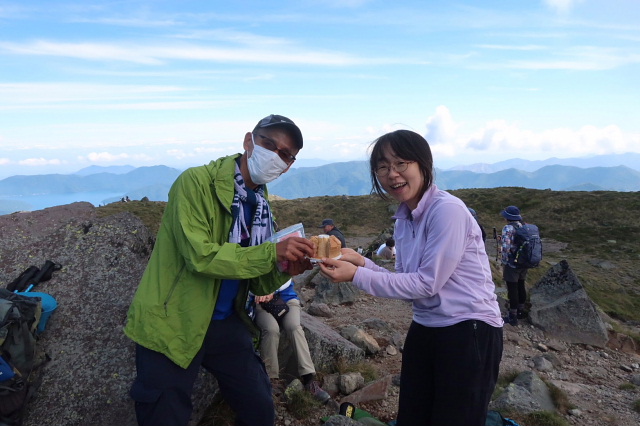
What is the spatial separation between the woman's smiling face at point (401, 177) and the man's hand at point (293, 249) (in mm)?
773

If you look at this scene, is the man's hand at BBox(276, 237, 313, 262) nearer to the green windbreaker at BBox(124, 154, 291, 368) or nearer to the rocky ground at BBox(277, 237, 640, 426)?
the green windbreaker at BBox(124, 154, 291, 368)

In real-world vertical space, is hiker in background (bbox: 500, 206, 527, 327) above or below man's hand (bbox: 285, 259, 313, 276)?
below

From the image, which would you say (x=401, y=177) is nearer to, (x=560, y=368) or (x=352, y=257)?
(x=352, y=257)

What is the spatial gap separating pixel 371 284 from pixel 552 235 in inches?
1375

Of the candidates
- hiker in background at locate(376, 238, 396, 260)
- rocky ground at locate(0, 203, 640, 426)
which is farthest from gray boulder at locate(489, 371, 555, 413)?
hiker in background at locate(376, 238, 396, 260)

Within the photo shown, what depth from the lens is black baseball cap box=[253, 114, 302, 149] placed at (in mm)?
3367

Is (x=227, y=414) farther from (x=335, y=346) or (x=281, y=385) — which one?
(x=335, y=346)

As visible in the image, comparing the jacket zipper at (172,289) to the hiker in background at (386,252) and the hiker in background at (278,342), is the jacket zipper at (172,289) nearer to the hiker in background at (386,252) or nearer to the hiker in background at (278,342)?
the hiker in background at (278,342)

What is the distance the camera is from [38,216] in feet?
21.5

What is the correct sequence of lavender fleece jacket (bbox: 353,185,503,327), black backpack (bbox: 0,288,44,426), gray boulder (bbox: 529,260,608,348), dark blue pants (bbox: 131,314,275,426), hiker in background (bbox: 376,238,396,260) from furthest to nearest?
hiker in background (bbox: 376,238,396,260)
gray boulder (bbox: 529,260,608,348)
black backpack (bbox: 0,288,44,426)
dark blue pants (bbox: 131,314,275,426)
lavender fleece jacket (bbox: 353,185,503,327)

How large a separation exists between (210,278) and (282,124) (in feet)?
4.41

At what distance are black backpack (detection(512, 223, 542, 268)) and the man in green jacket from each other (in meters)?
8.84

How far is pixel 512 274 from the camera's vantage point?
34.6ft

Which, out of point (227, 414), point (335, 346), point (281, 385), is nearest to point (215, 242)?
point (227, 414)
